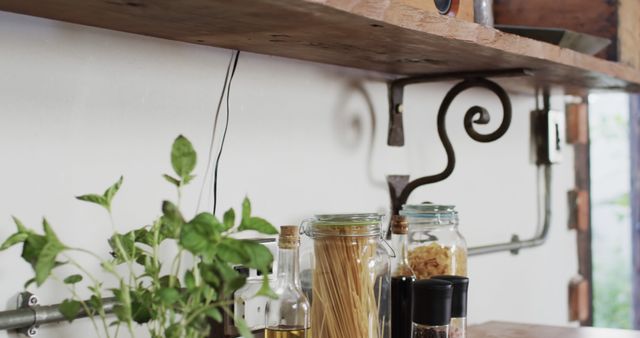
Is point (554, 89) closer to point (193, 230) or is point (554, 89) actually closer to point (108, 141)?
point (108, 141)

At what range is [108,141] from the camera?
1.12 metres

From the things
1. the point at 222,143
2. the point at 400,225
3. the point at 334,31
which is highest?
the point at 334,31

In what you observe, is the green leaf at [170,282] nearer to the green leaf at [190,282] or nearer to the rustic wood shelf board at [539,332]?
the green leaf at [190,282]

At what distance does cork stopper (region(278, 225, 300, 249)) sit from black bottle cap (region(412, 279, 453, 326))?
18 centimetres

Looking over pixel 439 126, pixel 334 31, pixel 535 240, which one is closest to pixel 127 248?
pixel 334 31

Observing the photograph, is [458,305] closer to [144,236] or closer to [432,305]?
[432,305]

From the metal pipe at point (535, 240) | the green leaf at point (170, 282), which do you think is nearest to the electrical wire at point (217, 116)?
the green leaf at point (170, 282)

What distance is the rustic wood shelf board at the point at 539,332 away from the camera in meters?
1.61

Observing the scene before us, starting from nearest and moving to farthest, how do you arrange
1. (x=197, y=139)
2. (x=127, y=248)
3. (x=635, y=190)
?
(x=127, y=248) < (x=197, y=139) < (x=635, y=190)

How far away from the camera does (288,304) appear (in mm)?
1156

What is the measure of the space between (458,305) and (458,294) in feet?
0.06

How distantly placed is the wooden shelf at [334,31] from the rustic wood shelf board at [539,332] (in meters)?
0.47

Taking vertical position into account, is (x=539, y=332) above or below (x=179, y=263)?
below

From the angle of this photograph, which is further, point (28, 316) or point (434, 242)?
point (434, 242)
